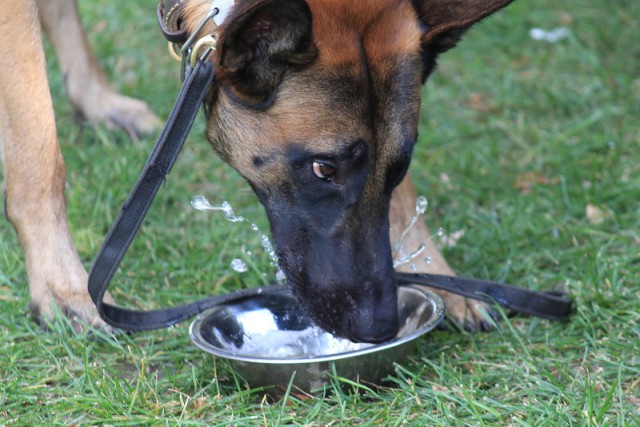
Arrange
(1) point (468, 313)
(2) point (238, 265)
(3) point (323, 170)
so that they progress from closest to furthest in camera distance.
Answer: (3) point (323, 170) → (1) point (468, 313) → (2) point (238, 265)

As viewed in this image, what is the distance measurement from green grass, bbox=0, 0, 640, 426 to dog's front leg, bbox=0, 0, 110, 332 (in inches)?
5.7

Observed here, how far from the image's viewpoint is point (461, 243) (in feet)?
12.9

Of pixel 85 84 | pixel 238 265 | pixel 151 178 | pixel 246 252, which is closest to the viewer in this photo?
pixel 151 178

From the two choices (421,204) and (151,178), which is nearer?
(151,178)

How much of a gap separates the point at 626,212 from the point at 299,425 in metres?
2.18

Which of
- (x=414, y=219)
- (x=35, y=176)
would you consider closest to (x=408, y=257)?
(x=414, y=219)

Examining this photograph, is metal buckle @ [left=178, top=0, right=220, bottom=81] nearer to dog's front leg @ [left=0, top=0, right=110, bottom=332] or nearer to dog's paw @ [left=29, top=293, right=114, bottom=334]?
dog's front leg @ [left=0, top=0, right=110, bottom=332]

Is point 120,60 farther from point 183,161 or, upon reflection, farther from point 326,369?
point 326,369

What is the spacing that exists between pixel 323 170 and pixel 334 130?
13 cm

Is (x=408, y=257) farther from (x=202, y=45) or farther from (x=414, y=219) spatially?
(x=202, y=45)

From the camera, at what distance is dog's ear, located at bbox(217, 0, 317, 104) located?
2520mm

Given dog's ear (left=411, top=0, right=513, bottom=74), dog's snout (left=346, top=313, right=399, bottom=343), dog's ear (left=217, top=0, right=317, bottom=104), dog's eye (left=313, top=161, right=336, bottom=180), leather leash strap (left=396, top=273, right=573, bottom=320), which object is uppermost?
dog's ear (left=217, top=0, right=317, bottom=104)

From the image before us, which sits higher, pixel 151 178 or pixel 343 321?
pixel 151 178

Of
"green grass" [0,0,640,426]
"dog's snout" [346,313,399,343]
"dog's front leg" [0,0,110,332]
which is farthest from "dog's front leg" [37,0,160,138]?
"dog's snout" [346,313,399,343]
